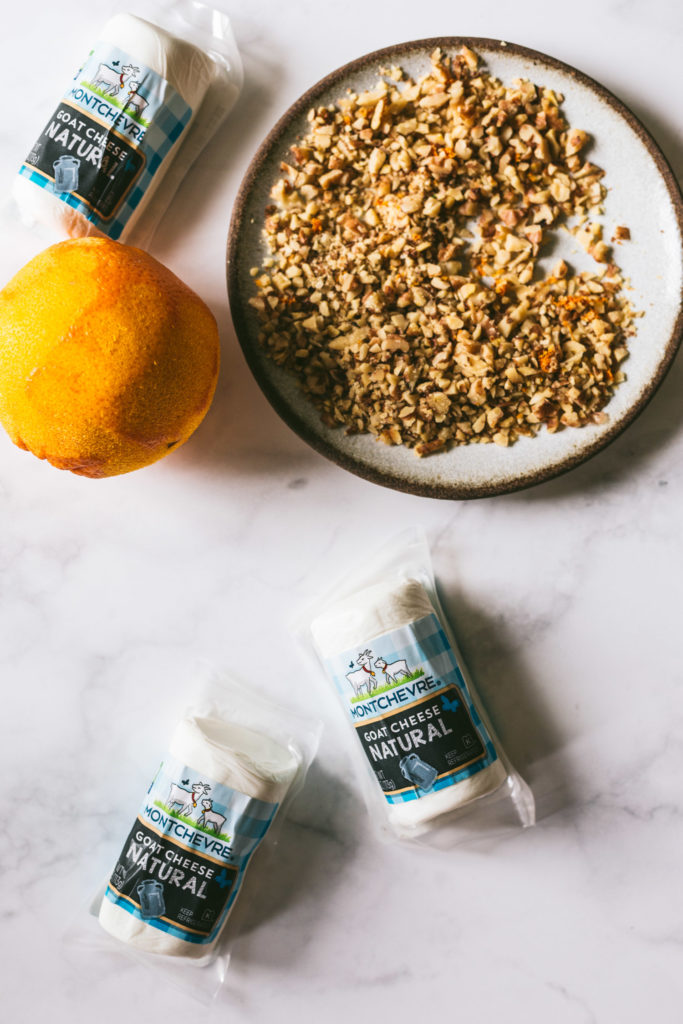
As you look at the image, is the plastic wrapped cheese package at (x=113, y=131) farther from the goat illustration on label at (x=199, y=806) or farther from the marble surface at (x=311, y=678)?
the goat illustration on label at (x=199, y=806)

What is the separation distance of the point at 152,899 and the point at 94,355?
1.88 ft

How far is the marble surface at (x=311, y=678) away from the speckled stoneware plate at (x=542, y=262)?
65 millimetres

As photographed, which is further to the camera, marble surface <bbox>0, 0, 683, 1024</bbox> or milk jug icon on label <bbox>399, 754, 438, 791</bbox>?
marble surface <bbox>0, 0, 683, 1024</bbox>

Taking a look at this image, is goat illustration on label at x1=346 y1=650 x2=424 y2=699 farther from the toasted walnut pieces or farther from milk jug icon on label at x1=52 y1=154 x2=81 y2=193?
milk jug icon on label at x1=52 y1=154 x2=81 y2=193

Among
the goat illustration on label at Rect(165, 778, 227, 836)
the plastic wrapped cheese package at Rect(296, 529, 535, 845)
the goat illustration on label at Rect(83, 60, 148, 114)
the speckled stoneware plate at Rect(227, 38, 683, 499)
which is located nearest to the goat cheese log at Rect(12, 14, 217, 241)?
the goat illustration on label at Rect(83, 60, 148, 114)

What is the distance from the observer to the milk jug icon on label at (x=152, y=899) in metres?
0.79

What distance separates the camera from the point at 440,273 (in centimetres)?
81

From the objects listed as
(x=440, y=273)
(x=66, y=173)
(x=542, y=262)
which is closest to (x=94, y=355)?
(x=66, y=173)

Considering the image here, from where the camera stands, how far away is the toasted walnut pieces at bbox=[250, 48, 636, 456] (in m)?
0.81

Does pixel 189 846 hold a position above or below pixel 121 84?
below

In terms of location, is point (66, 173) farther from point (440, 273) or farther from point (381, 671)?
point (381, 671)

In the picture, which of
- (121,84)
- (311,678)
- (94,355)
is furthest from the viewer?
(311,678)

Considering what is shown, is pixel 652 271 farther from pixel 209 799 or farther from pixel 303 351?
pixel 209 799

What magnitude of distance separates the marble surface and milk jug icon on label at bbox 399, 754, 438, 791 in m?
0.14
